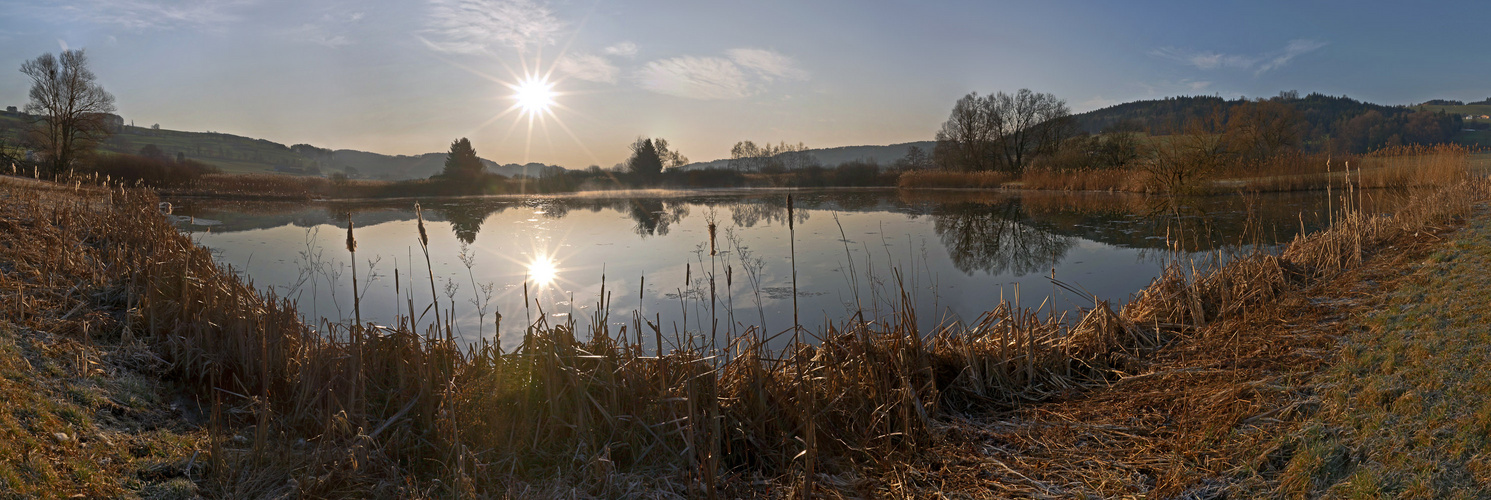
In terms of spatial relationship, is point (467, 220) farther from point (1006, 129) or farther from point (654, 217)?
point (1006, 129)

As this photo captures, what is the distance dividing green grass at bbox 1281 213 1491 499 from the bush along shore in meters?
0.07

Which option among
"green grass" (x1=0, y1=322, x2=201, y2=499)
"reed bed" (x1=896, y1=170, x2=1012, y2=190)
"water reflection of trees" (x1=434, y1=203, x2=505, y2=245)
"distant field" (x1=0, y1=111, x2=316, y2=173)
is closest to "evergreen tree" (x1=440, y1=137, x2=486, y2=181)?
"water reflection of trees" (x1=434, y1=203, x2=505, y2=245)

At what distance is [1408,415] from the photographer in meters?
2.48

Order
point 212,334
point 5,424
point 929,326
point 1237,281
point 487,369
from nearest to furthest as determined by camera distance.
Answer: point 5,424, point 487,369, point 212,334, point 1237,281, point 929,326

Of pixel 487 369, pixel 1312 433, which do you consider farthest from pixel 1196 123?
pixel 487 369

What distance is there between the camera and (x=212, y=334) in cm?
371

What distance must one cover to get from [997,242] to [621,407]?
29.6 ft

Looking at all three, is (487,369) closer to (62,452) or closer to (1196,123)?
(62,452)

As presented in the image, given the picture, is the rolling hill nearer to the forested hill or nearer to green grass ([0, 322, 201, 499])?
green grass ([0, 322, 201, 499])

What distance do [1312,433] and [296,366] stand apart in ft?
15.2

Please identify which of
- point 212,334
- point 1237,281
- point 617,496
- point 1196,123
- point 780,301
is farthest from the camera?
point 1196,123

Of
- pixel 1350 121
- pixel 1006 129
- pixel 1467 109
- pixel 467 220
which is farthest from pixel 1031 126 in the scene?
pixel 1467 109

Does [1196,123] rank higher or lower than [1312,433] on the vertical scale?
higher

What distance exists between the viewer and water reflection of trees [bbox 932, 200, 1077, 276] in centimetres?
835
